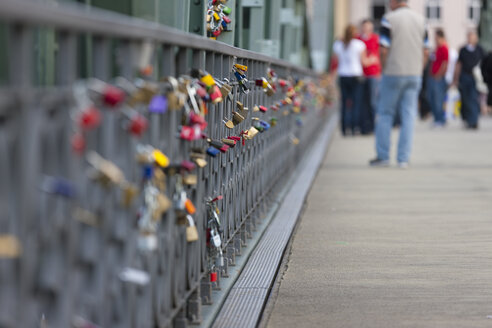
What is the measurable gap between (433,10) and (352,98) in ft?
214

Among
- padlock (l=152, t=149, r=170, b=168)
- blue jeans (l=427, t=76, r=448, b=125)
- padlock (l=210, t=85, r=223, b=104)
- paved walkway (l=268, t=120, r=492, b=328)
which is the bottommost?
blue jeans (l=427, t=76, r=448, b=125)

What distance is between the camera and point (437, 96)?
25172 mm

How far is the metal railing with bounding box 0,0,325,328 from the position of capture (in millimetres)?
2357

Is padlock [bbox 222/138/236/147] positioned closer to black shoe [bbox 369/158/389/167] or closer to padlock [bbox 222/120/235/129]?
padlock [bbox 222/120/235/129]

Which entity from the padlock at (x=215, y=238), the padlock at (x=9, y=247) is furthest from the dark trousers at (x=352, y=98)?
the padlock at (x=9, y=247)

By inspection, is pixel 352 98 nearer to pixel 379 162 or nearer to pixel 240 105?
pixel 379 162

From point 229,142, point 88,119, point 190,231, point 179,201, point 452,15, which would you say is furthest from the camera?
point 452,15

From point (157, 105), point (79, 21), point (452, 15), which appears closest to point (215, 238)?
point (157, 105)

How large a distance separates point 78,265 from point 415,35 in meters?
10.7

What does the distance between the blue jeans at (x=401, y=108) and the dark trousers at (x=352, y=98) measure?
6.81 m

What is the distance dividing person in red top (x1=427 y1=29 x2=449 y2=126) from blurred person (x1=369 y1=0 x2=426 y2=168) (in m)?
11.0

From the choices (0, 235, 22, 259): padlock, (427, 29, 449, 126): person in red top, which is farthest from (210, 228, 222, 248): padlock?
(427, 29, 449, 126): person in red top

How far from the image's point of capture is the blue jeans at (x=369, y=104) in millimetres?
20156

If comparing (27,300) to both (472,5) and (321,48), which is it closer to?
(321,48)
